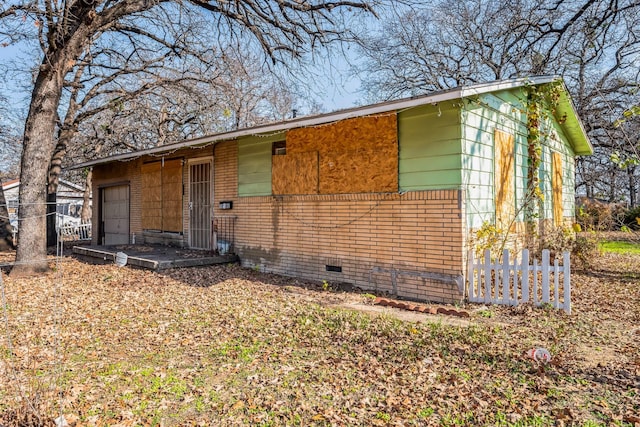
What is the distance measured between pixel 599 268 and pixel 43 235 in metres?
13.0

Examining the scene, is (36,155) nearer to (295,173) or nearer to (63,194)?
(295,173)

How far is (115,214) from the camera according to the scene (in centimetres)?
1562

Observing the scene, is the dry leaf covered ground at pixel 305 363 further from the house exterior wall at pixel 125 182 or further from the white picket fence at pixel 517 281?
the house exterior wall at pixel 125 182

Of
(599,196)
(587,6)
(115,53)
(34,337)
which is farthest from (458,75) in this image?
(34,337)

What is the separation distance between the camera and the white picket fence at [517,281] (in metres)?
6.02

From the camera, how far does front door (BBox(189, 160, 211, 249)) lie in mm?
11633

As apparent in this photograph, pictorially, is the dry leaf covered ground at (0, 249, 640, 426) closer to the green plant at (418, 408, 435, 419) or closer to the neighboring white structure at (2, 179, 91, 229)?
the green plant at (418, 408, 435, 419)

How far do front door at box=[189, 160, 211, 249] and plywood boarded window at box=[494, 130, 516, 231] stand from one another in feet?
23.9

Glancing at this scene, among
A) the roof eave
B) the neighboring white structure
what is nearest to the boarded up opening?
the roof eave

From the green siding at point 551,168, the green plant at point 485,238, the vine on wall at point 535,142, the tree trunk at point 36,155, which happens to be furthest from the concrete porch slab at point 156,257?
the green siding at point 551,168

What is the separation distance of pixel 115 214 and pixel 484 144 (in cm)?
1330

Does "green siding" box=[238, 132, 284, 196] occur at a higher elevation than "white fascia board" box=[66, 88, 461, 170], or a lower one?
lower

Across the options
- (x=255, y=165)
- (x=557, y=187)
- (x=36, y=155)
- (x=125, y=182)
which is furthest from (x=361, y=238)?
(x=125, y=182)

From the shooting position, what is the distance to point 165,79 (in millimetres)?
13789
